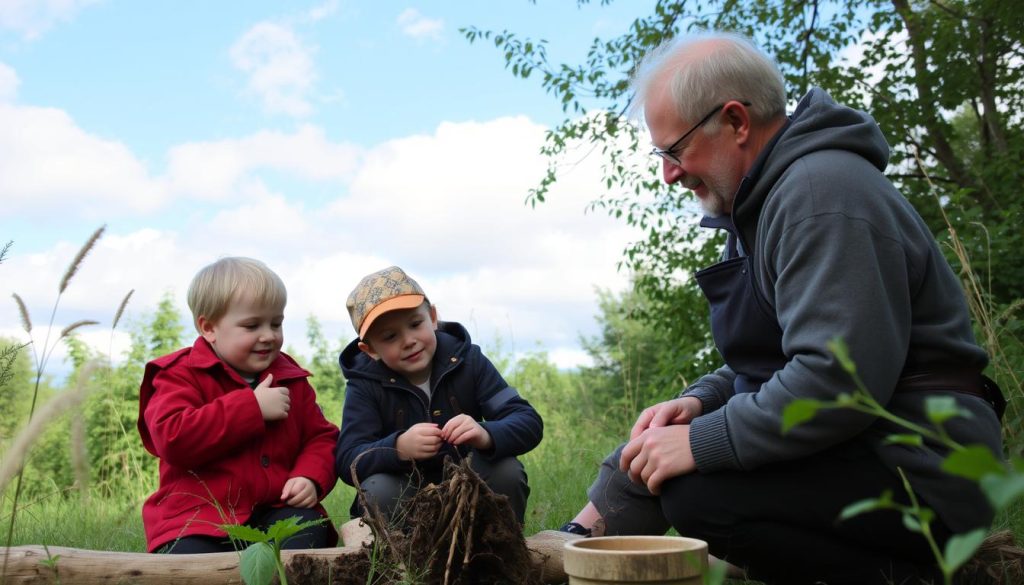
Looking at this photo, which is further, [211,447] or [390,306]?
[390,306]

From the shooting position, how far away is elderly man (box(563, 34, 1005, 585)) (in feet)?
7.20

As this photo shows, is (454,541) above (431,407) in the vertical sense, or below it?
below

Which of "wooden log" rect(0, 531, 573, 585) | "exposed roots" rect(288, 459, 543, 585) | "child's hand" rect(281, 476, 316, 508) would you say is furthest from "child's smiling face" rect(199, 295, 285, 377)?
"exposed roots" rect(288, 459, 543, 585)

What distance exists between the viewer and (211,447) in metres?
3.31

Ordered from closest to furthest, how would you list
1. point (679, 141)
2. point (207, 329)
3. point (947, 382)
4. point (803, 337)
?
point (803, 337) < point (947, 382) < point (679, 141) < point (207, 329)

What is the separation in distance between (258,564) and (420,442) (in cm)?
130

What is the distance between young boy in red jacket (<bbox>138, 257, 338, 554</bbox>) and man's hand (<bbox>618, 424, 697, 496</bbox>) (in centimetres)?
136

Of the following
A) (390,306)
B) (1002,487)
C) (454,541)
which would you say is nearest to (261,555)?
(454,541)

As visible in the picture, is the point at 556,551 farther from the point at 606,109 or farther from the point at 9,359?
the point at 606,109

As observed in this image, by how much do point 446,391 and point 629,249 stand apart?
6091mm

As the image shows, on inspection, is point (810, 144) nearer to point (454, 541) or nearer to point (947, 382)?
point (947, 382)

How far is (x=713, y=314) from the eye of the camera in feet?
9.12

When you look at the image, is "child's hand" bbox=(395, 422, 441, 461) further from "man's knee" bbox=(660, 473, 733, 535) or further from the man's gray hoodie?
the man's gray hoodie

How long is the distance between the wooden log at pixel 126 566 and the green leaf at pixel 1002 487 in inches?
78.6
